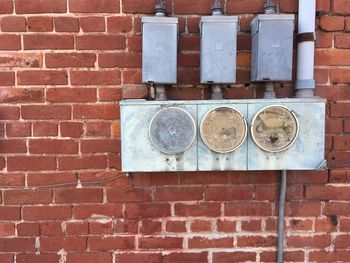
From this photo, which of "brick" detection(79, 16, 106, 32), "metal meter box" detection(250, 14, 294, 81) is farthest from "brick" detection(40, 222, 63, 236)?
"metal meter box" detection(250, 14, 294, 81)

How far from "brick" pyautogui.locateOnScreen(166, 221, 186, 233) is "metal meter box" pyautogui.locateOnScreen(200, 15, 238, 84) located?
74 cm

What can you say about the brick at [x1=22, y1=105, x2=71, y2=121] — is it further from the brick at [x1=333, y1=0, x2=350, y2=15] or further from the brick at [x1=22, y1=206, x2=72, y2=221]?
the brick at [x1=333, y1=0, x2=350, y2=15]

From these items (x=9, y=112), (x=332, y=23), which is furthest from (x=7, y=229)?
(x=332, y=23)

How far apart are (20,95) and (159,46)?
0.73 meters

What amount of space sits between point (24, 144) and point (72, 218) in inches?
17.4

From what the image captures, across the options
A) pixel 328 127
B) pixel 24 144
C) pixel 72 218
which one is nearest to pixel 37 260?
pixel 72 218

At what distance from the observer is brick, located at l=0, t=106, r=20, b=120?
1.83 metres

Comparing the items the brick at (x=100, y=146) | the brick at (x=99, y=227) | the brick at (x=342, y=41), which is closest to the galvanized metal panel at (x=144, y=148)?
the brick at (x=100, y=146)

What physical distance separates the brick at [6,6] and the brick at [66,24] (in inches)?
8.5

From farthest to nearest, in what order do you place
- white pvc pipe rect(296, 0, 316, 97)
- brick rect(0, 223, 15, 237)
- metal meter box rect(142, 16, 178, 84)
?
1. brick rect(0, 223, 15, 237)
2. white pvc pipe rect(296, 0, 316, 97)
3. metal meter box rect(142, 16, 178, 84)

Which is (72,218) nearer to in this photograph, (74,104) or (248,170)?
(74,104)

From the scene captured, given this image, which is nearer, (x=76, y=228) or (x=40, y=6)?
(x=40, y=6)

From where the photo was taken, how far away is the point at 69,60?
1.82m

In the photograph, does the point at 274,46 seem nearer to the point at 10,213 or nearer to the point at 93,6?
the point at 93,6
